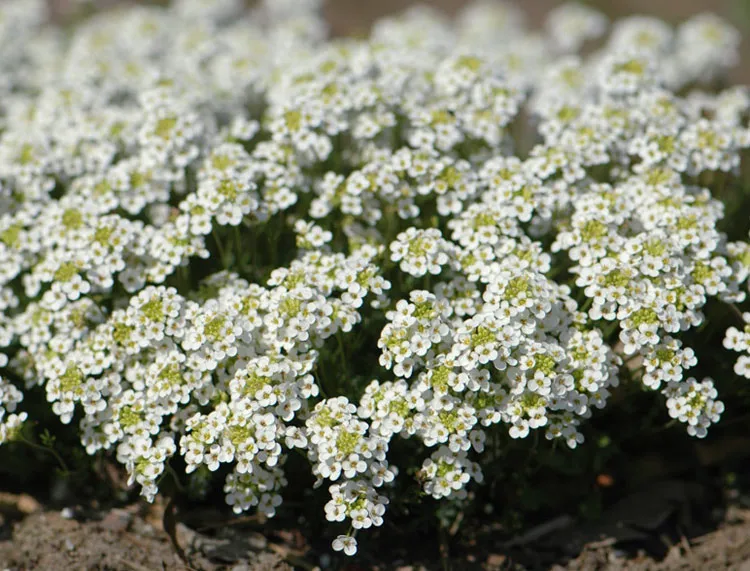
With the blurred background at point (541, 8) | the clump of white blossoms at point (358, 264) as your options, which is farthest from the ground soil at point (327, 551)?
the blurred background at point (541, 8)

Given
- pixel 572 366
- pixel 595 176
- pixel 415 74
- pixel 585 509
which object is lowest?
pixel 585 509

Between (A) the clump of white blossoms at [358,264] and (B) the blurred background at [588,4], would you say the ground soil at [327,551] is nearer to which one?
(A) the clump of white blossoms at [358,264]

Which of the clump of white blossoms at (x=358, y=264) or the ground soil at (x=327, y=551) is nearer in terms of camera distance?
the clump of white blossoms at (x=358, y=264)

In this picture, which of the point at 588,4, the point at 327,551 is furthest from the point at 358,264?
the point at 588,4

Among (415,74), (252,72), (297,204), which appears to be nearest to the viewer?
(297,204)

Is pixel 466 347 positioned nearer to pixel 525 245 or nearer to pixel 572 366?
pixel 572 366

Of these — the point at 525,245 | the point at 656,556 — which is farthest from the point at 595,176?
the point at 656,556

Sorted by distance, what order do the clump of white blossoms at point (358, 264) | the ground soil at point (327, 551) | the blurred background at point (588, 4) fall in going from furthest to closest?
the blurred background at point (588, 4)
the ground soil at point (327, 551)
the clump of white blossoms at point (358, 264)

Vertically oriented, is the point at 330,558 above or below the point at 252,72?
below
